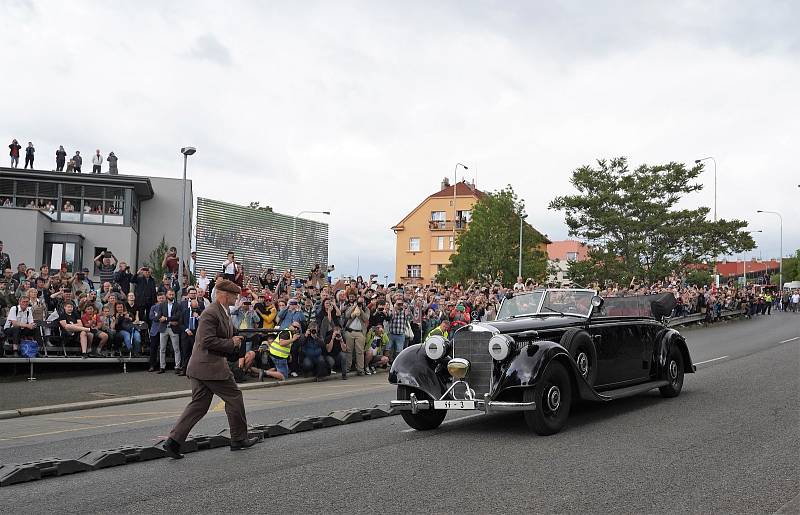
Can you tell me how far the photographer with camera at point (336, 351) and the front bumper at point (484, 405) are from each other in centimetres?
829

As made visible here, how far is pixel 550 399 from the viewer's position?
9.15m

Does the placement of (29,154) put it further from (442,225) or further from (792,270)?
(792,270)

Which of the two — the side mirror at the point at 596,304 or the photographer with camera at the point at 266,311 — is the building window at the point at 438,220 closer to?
the photographer with camera at the point at 266,311

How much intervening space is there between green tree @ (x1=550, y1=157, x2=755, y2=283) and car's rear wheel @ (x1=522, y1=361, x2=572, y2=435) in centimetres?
3556

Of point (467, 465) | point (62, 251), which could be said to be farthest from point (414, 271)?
point (467, 465)

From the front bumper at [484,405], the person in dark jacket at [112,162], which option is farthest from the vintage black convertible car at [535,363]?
the person in dark jacket at [112,162]

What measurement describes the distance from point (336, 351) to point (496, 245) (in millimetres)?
45203

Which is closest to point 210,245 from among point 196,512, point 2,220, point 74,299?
point 2,220

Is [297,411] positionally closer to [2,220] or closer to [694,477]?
[694,477]

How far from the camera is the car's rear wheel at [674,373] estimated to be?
12.1 m

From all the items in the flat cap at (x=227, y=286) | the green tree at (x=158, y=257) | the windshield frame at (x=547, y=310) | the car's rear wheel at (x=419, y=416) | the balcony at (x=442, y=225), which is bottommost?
the car's rear wheel at (x=419, y=416)

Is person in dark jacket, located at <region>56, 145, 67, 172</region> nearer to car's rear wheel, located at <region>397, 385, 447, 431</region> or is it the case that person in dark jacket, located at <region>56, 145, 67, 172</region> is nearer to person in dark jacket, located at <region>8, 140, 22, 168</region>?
person in dark jacket, located at <region>8, 140, 22, 168</region>

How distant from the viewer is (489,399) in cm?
902

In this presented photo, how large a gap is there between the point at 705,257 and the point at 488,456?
40.6 m
